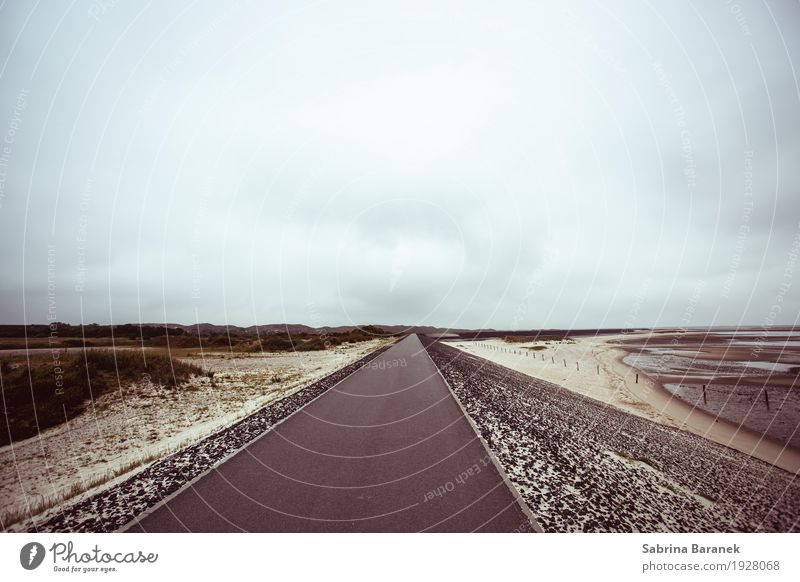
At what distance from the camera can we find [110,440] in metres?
10.1

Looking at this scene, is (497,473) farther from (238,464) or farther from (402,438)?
(238,464)

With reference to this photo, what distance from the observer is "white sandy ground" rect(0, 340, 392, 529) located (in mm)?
6758

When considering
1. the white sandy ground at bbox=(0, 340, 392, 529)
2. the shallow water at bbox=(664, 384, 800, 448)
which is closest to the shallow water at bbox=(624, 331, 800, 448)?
the shallow water at bbox=(664, 384, 800, 448)

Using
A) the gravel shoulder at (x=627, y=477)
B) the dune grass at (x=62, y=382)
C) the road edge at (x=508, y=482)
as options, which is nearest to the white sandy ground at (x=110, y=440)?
the dune grass at (x=62, y=382)

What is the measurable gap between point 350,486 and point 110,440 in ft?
34.2

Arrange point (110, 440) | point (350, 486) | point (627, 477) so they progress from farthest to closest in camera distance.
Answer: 1. point (110, 440)
2. point (627, 477)
3. point (350, 486)

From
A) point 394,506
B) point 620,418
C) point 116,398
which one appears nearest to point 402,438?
point 394,506

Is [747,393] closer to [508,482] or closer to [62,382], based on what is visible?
[508,482]

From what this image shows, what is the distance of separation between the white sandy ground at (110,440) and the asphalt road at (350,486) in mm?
3043

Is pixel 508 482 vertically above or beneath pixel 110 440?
beneath

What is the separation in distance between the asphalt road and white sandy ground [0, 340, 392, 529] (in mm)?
3043

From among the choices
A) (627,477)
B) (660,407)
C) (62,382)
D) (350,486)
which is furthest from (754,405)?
(62,382)
